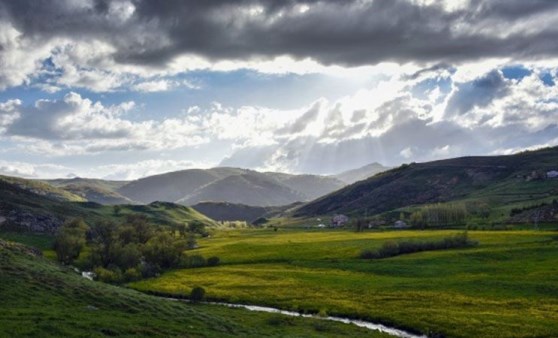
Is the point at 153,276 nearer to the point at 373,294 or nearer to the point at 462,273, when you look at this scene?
the point at 373,294

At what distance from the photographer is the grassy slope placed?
156ft

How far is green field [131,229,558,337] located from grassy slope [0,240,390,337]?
44.0 ft

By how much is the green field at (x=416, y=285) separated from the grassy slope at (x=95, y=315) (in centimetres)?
1341

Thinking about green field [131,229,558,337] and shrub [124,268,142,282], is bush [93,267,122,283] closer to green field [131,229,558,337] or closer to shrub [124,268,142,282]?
shrub [124,268,142,282]

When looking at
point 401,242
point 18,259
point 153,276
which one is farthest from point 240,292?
point 401,242

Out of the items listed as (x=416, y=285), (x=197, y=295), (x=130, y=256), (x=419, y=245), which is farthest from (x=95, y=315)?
(x=419, y=245)

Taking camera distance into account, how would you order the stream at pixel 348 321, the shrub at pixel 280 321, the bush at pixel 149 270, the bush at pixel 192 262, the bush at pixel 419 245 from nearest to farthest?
the stream at pixel 348 321, the shrub at pixel 280 321, the bush at pixel 149 270, the bush at pixel 192 262, the bush at pixel 419 245

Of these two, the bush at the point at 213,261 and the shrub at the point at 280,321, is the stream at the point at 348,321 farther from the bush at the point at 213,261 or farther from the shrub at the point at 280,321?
the bush at the point at 213,261

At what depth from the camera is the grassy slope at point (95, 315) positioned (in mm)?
47441

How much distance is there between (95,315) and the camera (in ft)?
181

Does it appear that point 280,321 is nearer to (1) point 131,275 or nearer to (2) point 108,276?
(2) point 108,276

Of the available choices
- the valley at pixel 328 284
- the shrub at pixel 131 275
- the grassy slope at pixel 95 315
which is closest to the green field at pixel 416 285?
the valley at pixel 328 284

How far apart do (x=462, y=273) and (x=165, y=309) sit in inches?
2770

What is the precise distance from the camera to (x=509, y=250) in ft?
430
